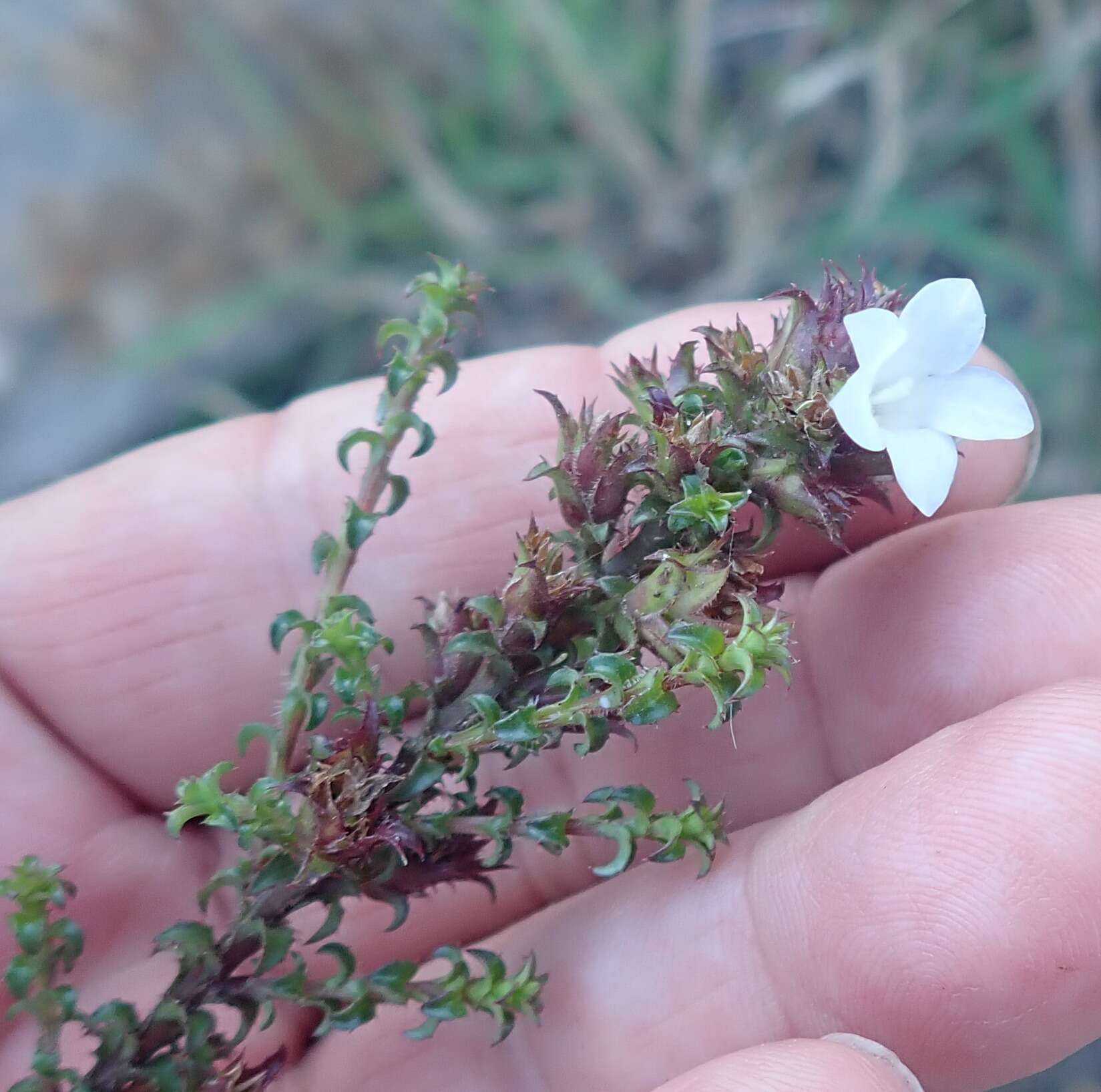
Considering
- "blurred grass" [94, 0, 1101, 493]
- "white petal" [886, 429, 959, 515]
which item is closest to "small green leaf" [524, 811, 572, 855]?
"white petal" [886, 429, 959, 515]

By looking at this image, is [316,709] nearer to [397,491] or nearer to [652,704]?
[397,491]

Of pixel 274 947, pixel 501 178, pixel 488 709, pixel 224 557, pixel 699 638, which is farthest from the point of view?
pixel 501 178

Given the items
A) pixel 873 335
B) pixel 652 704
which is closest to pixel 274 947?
pixel 652 704

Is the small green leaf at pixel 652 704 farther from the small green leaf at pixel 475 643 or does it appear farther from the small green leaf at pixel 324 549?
the small green leaf at pixel 324 549

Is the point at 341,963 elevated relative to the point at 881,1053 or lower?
elevated

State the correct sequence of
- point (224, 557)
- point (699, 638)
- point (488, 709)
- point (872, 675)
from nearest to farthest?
point (699, 638)
point (488, 709)
point (872, 675)
point (224, 557)

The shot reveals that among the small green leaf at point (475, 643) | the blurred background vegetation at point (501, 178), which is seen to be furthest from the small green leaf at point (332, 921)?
the blurred background vegetation at point (501, 178)

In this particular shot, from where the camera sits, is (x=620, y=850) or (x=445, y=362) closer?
(x=620, y=850)
